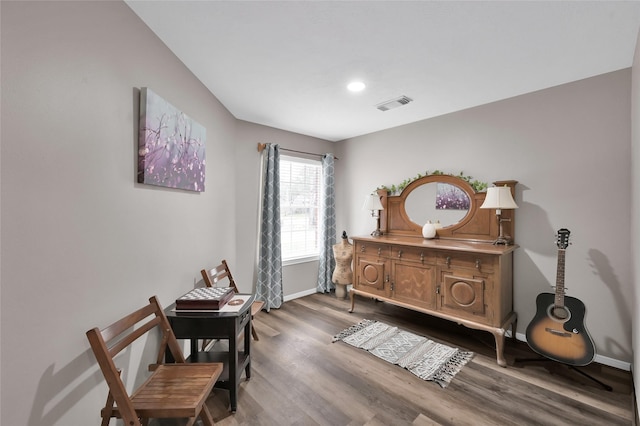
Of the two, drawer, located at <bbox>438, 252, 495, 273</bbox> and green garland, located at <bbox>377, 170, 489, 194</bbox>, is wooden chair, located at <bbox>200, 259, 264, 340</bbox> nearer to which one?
drawer, located at <bbox>438, 252, 495, 273</bbox>

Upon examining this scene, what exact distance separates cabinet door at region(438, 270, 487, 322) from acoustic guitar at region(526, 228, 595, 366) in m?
0.42

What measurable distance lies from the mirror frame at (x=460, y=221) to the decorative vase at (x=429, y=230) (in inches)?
4.8

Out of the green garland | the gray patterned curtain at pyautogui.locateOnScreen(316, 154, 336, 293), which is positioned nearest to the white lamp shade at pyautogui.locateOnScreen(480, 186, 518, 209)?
the green garland

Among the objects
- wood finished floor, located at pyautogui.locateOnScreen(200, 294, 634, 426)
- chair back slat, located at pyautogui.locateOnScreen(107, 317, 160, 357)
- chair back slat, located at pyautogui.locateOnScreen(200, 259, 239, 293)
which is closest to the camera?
chair back slat, located at pyautogui.locateOnScreen(107, 317, 160, 357)

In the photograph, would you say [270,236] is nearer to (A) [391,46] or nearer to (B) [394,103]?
(B) [394,103]

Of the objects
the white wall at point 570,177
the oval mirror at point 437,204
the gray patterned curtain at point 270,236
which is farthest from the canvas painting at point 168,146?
the oval mirror at point 437,204

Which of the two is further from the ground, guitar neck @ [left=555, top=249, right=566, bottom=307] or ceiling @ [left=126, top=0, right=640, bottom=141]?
ceiling @ [left=126, top=0, right=640, bottom=141]

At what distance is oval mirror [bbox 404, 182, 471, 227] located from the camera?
125 inches

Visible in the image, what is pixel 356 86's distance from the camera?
8.26ft

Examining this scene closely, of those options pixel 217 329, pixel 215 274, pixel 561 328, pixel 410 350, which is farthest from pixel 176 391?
pixel 561 328

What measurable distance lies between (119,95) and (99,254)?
844 millimetres

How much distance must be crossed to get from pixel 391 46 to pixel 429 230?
2073 millimetres

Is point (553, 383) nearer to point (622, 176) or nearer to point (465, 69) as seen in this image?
point (622, 176)

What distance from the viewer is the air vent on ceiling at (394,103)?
9.21 feet
